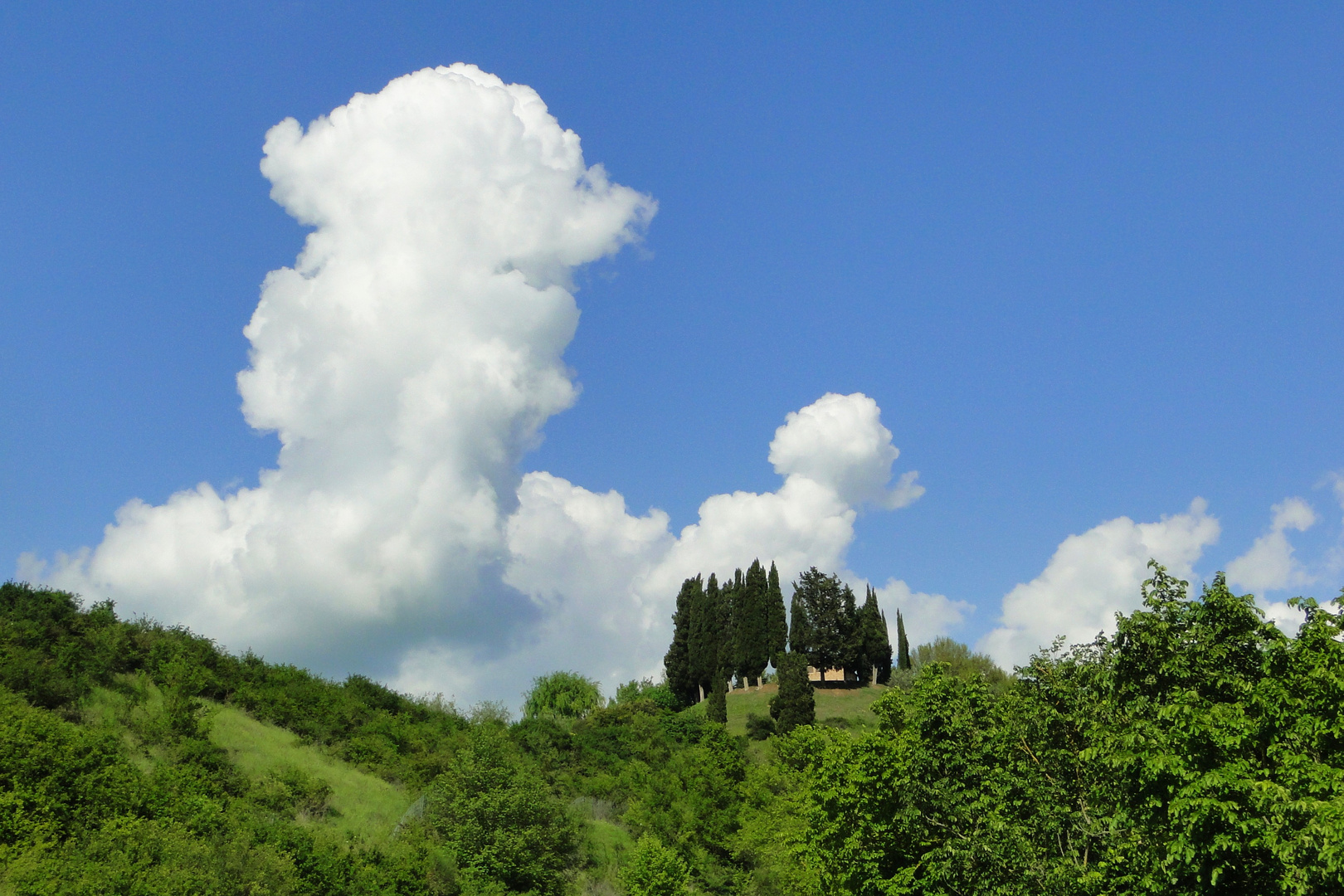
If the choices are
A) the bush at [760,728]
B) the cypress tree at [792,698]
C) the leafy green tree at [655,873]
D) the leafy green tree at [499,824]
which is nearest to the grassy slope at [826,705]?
the bush at [760,728]

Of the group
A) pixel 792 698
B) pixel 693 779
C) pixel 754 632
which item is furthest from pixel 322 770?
pixel 754 632

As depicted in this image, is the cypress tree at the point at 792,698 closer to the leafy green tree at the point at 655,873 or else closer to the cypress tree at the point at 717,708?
the cypress tree at the point at 717,708

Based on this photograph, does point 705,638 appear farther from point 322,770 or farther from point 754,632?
point 322,770

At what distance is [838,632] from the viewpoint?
103m

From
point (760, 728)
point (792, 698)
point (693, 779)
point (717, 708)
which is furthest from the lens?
point (717, 708)

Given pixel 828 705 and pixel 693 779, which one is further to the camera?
pixel 828 705

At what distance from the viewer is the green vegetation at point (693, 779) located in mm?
17453

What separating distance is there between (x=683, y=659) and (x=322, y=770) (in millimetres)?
55904

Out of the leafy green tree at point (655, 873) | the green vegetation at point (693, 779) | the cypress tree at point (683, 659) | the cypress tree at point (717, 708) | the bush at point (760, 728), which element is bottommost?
the leafy green tree at point (655, 873)

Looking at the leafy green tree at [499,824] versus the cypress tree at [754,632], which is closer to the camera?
the leafy green tree at [499,824]

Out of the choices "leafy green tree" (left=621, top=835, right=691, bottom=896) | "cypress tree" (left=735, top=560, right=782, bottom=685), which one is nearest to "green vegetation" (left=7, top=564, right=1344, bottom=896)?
"leafy green tree" (left=621, top=835, right=691, bottom=896)

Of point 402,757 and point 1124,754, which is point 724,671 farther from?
point 1124,754

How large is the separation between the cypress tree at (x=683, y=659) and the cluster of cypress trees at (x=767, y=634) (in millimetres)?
109

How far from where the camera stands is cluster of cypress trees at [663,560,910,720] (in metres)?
101
